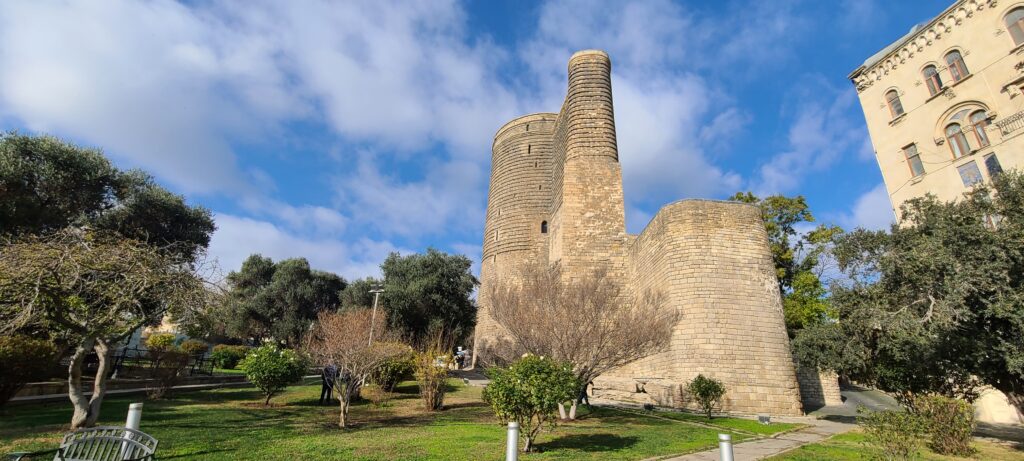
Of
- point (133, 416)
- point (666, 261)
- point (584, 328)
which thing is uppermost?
point (666, 261)

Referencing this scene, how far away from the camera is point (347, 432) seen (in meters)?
7.55

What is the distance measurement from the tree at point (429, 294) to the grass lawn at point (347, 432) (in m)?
12.9

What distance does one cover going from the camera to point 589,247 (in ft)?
56.6

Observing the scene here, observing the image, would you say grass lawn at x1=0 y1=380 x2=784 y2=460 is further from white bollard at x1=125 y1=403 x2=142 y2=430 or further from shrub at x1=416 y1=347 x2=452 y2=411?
white bollard at x1=125 y1=403 x2=142 y2=430

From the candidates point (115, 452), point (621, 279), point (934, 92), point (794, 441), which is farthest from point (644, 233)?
point (115, 452)

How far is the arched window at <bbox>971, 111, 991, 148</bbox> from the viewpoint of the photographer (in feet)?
48.2

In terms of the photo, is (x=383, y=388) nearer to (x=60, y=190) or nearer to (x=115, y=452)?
(x=115, y=452)

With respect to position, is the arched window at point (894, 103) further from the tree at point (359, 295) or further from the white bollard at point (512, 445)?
the tree at point (359, 295)

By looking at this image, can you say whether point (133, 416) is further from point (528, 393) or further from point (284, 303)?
point (284, 303)

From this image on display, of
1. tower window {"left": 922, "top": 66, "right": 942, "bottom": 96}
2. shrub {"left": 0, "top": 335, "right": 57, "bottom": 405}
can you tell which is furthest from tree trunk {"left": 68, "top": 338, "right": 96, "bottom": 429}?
tower window {"left": 922, "top": 66, "right": 942, "bottom": 96}

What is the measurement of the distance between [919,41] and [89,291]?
25583 millimetres

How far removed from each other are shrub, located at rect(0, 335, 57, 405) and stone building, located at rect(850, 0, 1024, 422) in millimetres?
23943

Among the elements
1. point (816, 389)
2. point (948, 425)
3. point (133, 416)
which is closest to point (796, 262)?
point (816, 389)

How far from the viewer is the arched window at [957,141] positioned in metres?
15.2
